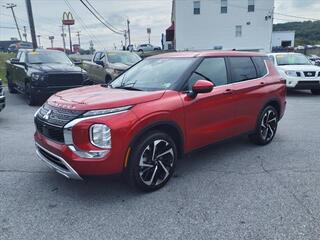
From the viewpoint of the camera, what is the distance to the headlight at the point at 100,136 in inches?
122

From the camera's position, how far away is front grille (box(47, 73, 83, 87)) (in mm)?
9156

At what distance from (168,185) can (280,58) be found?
1025 centimetres

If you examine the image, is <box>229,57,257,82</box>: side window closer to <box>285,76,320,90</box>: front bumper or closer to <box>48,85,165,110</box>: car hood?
<box>48,85,165,110</box>: car hood

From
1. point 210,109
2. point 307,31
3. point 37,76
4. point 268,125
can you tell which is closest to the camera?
point 210,109

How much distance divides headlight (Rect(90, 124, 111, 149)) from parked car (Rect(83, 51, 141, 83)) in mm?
8146

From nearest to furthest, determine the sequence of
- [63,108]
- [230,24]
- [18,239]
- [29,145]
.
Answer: [18,239] → [63,108] → [29,145] → [230,24]

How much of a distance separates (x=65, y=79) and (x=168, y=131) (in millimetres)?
6697

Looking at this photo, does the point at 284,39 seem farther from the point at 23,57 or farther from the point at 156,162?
the point at 156,162

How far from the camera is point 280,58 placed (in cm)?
1209

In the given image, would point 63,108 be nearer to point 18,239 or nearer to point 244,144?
point 18,239

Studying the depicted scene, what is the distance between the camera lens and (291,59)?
12.0 metres

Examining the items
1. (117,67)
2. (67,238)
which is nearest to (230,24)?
(117,67)

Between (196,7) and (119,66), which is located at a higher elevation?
(196,7)

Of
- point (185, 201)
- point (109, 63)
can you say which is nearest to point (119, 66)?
point (109, 63)
